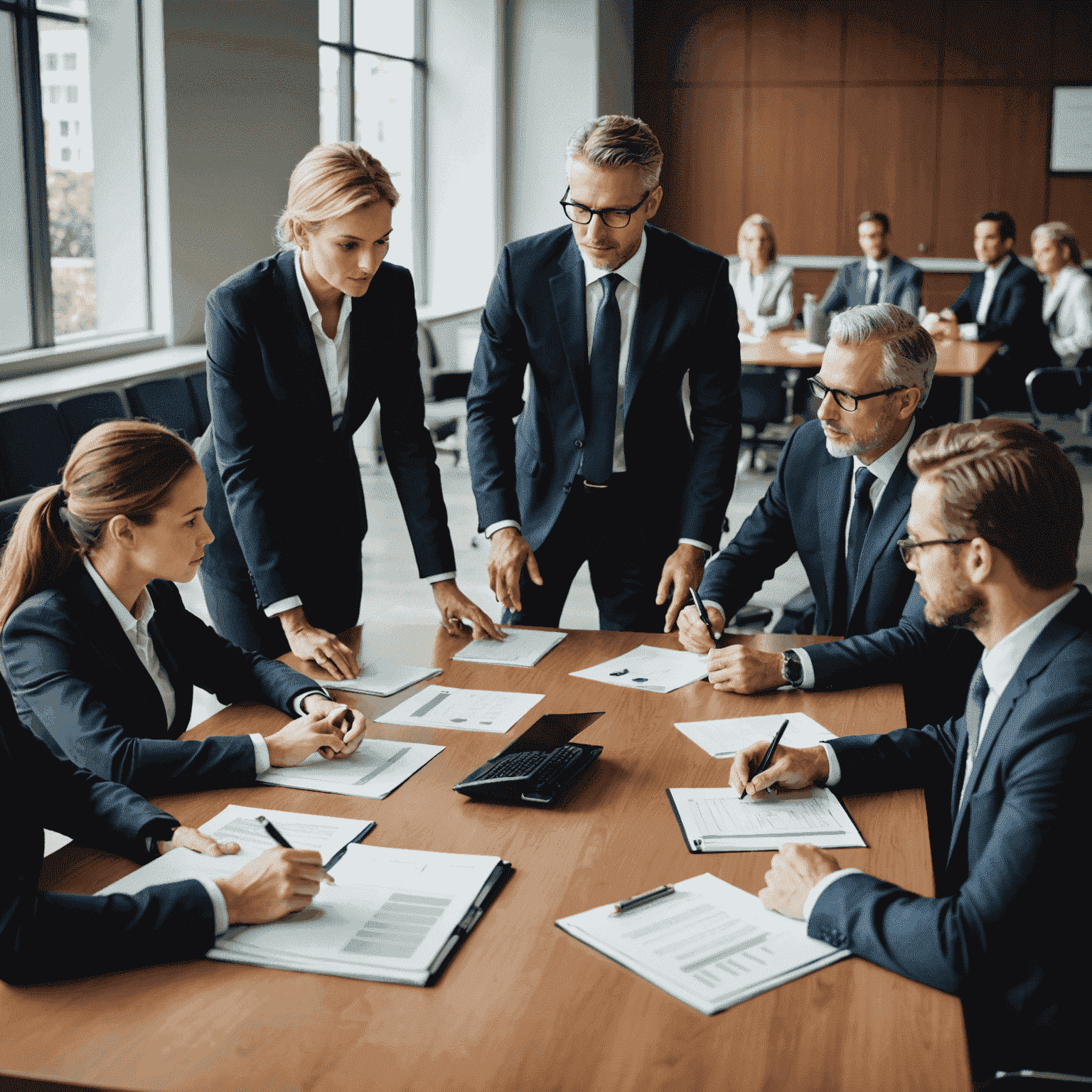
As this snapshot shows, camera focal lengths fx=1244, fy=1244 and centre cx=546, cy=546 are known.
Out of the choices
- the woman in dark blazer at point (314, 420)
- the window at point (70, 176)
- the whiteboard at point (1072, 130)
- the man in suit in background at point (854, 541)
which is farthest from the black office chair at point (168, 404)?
the whiteboard at point (1072, 130)

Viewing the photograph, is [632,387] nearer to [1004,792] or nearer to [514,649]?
[514,649]

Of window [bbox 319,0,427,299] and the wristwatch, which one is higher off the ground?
window [bbox 319,0,427,299]

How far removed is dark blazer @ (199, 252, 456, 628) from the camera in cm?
248

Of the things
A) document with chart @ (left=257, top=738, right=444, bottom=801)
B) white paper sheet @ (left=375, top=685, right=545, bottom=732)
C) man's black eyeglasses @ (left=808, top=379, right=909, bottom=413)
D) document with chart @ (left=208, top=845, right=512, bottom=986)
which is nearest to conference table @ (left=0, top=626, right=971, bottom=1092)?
document with chart @ (left=208, top=845, right=512, bottom=986)

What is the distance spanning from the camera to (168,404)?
201 inches

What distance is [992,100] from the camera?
36.2 ft

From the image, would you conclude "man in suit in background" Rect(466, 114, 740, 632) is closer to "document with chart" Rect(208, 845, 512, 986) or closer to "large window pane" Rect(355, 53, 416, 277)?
"document with chart" Rect(208, 845, 512, 986)

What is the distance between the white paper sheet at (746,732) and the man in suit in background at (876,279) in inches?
262

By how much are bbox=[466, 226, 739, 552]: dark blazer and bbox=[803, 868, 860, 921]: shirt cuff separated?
52.0 inches

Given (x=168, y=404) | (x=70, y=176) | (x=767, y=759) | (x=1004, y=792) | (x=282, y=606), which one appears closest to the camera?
(x=1004, y=792)

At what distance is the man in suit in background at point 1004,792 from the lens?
1.42 meters

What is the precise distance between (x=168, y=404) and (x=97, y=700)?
3.37 meters

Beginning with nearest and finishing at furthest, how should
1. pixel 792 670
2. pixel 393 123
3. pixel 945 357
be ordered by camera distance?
pixel 792 670 → pixel 945 357 → pixel 393 123

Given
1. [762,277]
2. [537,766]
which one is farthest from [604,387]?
[762,277]
